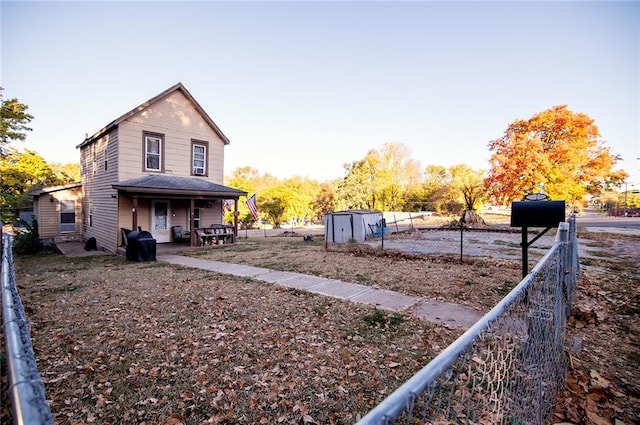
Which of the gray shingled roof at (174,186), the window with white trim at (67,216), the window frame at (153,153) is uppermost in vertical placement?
the window frame at (153,153)

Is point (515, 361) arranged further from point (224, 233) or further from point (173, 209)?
point (173, 209)

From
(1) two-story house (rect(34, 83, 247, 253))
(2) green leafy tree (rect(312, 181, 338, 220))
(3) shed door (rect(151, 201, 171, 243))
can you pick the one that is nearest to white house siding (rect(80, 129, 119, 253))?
(1) two-story house (rect(34, 83, 247, 253))

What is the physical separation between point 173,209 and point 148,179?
7.74ft

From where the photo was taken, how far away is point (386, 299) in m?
5.94

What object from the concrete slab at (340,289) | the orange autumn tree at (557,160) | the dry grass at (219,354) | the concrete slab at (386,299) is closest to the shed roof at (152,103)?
the dry grass at (219,354)

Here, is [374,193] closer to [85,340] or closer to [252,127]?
[252,127]

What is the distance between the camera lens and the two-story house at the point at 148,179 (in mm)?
13141

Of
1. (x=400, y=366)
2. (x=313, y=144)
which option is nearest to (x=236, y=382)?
(x=400, y=366)

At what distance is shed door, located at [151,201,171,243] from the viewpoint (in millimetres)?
14602

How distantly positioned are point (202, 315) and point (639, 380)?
19.2 feet

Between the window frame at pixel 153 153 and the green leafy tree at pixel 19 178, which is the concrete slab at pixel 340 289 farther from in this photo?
the green leafy tree at pixel 19 178

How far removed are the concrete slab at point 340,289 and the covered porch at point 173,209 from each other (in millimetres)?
8933

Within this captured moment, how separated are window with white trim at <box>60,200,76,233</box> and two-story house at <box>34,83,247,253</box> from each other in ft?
0.15

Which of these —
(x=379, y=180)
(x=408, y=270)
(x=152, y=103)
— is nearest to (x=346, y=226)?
(x=408, y=270)
